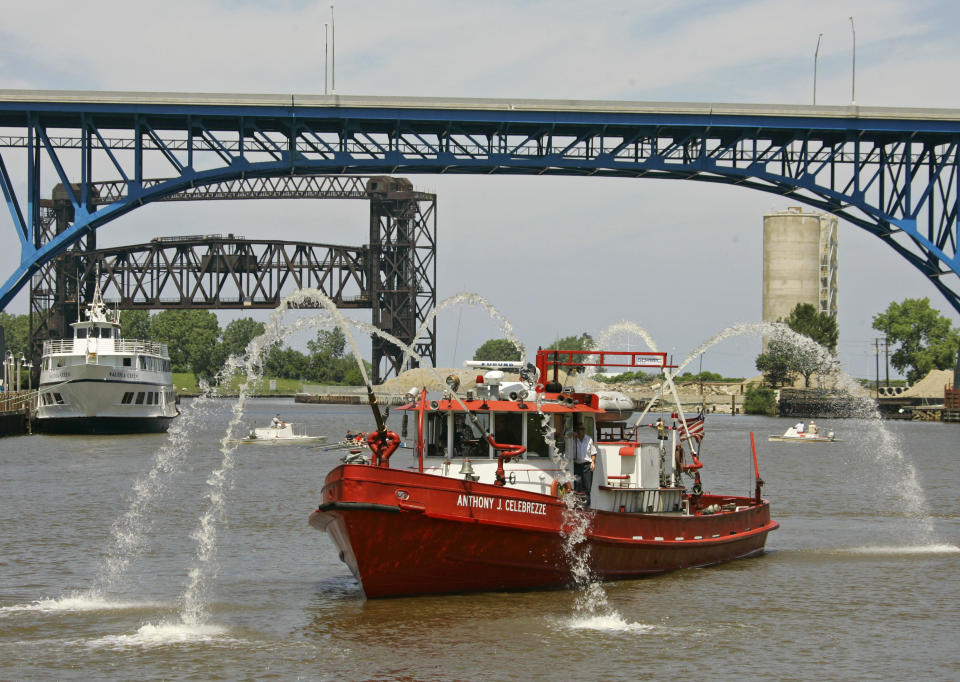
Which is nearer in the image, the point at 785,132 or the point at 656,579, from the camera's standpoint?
the point at 656,579

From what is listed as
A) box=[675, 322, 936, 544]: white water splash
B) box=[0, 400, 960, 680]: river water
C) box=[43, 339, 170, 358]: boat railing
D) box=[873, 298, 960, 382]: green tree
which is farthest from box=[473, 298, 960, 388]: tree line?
box=[0, 400, 960, 680]: river water

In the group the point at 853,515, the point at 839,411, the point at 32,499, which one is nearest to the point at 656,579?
the point at 853,515

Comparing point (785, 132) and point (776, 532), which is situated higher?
point (785, 132)

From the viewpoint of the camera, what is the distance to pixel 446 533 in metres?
19.7

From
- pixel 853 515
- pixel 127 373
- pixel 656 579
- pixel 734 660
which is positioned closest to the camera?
pixel 734 660

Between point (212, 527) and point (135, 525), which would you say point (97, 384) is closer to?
point (135, 525)

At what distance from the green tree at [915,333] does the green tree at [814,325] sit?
37.3ft

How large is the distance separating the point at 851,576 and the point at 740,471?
2645 centimetres

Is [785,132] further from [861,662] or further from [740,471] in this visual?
[861,662]

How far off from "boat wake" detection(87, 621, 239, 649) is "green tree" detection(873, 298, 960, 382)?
471 ft

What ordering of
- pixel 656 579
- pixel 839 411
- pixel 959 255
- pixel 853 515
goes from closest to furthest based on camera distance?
pixel 656 579, pixel 853 515, pixel 959 255, pixel 839 411

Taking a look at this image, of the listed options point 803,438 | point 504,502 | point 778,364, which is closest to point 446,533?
point 504,502

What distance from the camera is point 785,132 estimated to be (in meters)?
56.7

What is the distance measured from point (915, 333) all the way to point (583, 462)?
14349cm
